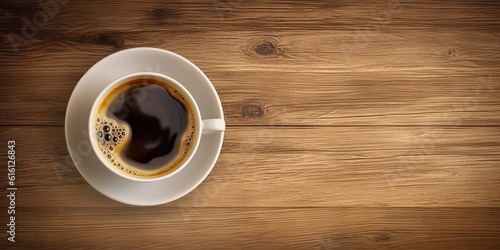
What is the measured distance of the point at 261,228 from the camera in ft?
3.86

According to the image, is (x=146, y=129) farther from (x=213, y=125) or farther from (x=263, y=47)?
(x=263, y=47)

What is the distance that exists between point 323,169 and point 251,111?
20cm

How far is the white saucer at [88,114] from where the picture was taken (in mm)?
1061

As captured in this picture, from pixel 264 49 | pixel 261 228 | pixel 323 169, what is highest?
pixel 264 49

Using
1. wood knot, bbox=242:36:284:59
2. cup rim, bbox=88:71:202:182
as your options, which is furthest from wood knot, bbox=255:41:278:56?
cup rim, bbox=88:71:202:182

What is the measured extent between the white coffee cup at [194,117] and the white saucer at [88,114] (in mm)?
54

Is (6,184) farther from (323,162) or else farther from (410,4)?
(410,4)

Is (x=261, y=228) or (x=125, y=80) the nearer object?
(x=125, y=80)

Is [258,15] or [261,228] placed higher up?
[258,15]

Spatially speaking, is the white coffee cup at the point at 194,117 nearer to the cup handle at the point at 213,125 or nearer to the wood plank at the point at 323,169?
the cup handle at the point at 213,125

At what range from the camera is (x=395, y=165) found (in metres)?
1.20

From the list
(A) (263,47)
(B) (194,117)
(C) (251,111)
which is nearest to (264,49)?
(A) (263,47)

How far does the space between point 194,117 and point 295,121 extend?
0.82 ft

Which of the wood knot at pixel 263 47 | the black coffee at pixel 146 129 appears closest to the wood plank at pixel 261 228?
the black coffee at pixel 146 129
